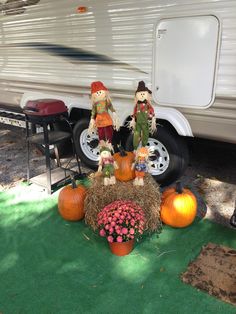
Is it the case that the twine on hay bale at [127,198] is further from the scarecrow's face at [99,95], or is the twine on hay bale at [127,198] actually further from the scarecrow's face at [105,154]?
the scarecrow's face at [99,95]

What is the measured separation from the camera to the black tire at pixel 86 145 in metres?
5.05

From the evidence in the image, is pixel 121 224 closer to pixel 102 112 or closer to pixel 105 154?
pixel 105 154

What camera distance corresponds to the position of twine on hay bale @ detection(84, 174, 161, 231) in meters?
3.34

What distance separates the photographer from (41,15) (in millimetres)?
5105

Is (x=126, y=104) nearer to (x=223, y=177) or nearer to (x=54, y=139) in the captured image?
(x=54, y=139)

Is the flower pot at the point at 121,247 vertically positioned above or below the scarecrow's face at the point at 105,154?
below

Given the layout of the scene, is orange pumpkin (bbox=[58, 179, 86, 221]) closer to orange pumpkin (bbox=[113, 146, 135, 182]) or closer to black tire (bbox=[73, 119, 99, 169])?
orange pumpkin (bbox=[113, 146, 135, 182])

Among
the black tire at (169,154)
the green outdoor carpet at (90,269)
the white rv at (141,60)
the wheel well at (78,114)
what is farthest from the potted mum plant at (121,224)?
the wheel well at (78,114)

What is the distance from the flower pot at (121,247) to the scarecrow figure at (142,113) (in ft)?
3.64

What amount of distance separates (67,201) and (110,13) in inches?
100

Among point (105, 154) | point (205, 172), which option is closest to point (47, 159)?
point (105, 154)

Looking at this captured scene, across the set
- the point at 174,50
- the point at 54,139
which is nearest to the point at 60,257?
the point at 54,139

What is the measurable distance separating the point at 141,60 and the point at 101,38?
2.47 ft

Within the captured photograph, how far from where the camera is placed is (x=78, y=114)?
523cm
